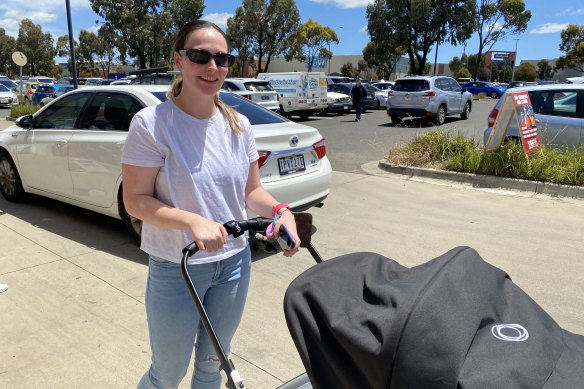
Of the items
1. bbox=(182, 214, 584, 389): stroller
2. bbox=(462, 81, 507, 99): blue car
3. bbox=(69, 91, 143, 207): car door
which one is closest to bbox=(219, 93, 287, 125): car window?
bbox=(69, 91, 143, 207): car door

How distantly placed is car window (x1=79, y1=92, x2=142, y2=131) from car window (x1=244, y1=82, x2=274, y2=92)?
1227cm

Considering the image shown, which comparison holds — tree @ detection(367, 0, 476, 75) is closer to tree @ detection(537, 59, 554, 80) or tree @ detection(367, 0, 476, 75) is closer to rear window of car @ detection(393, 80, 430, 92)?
rear window of car @ detection(393, 80, 430, 92)

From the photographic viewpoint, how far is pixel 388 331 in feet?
4.17

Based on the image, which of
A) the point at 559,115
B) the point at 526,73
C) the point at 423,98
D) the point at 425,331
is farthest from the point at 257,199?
the point at 526,73

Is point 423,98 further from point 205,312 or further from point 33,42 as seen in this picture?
point 33,42

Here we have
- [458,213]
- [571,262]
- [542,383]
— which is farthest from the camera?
[458,213]

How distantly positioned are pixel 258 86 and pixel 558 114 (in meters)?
11.3

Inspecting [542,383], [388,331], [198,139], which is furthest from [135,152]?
[542,383]

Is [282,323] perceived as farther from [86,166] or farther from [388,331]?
[86,166]

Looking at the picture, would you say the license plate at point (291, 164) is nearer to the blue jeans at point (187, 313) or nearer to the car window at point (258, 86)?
the blue jeans at point (187, 313)

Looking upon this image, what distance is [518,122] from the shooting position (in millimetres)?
7707

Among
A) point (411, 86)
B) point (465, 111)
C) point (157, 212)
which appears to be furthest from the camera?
point (465, 111)

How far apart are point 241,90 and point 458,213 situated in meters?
11.9

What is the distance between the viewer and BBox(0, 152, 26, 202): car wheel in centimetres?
639
